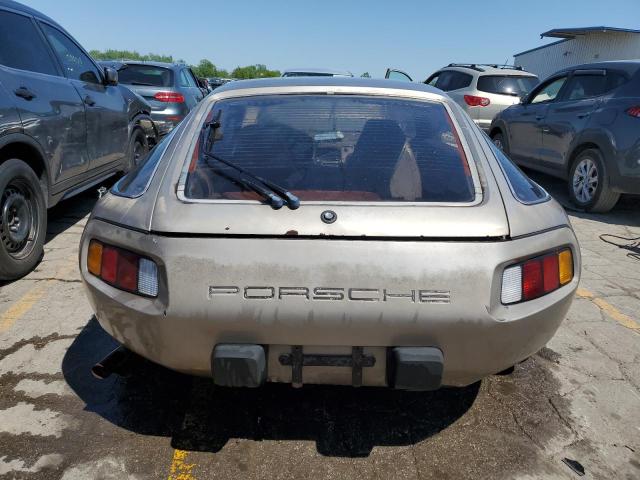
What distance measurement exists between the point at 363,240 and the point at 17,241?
302cm

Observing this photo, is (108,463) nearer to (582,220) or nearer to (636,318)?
(636,318)

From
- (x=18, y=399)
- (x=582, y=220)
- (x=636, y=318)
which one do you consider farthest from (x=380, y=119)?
(x=582, y=220)

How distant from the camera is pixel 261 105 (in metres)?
2.43

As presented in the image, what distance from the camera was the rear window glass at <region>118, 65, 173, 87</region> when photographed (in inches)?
319

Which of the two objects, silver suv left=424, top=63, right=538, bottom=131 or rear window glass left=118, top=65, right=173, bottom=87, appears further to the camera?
silver suv left=424, top=63, right=538, bottom=131

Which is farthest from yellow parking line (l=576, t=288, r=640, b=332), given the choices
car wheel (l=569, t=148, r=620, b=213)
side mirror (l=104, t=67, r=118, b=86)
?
side mirror (l=104, t=67, r=118, b=86)

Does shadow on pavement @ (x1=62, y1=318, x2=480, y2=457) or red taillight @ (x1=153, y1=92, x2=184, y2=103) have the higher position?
red taillight @ (x1=153, y1=92, x2=184, y2=103)

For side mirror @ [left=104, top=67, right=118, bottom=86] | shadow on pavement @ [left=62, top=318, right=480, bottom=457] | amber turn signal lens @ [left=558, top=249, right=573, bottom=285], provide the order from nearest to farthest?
amber turn signal lens @ [left=558, top=249, right=573, bottom=285] < shadow on pavement @ [left=62, top=318, right=480, bottom=457] < side mirror @ [left=104, top=67, right=118, bottom=86]

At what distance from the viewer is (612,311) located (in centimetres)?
353

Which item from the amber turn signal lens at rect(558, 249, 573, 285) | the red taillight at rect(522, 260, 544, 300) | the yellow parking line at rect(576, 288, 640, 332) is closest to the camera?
the red taillight at rect(522, 260, 544, 300)

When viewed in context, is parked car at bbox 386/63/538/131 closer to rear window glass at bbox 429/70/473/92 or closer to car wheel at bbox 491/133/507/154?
rear window glass at bbox 429/70/473/92

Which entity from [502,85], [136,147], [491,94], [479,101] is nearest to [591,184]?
[479,101]

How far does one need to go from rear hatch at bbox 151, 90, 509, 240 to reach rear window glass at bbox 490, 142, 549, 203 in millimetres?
125

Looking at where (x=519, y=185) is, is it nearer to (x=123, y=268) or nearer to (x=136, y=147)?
(x=123, y=268)
